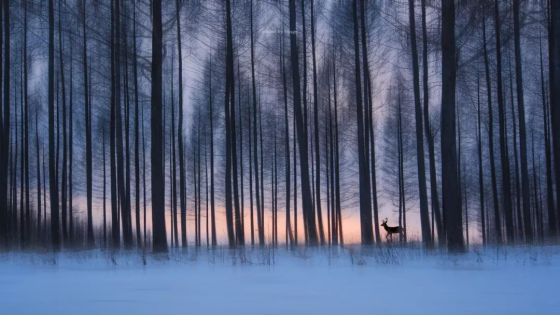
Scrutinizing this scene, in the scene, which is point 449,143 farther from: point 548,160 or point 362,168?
point 548,160

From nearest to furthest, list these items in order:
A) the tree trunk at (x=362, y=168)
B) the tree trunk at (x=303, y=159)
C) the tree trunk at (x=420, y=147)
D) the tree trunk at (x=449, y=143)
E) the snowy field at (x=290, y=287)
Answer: the snowy field at (x=290, y=287)
the tree trunk at (x=449, y=143)
the tree trunk at (x=362, y=168)
the tree trunk at (x=303, y=159)
the tree trunk at (x=420, y=147)

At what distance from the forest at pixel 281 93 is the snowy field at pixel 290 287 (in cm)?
333

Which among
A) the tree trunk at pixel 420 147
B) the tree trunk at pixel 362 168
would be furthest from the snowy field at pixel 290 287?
the tree trunk at pixel 420 147

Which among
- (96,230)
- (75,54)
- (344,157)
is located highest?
(75,54)

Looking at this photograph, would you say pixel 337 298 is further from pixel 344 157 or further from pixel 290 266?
pixel 344 157

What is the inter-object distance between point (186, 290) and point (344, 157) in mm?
20053

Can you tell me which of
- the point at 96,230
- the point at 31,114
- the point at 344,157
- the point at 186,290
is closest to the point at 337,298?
the point at 186,290

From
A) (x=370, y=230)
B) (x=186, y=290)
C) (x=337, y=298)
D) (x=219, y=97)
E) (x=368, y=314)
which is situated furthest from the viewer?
(x=219, y=97)

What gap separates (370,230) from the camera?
15.6m

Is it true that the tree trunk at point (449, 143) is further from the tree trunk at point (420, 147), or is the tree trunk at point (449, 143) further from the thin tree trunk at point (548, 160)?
the thin tree trunk at point (548, 160)

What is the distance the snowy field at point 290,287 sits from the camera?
14.8ft

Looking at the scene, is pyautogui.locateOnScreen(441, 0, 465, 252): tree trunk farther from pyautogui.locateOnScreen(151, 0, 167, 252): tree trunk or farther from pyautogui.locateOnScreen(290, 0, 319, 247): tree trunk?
pyautogui.locateOnScreen(151, 0, 167, 252): tree trunk

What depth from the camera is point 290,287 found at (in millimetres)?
5941

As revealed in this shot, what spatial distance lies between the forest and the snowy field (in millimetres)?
3330
